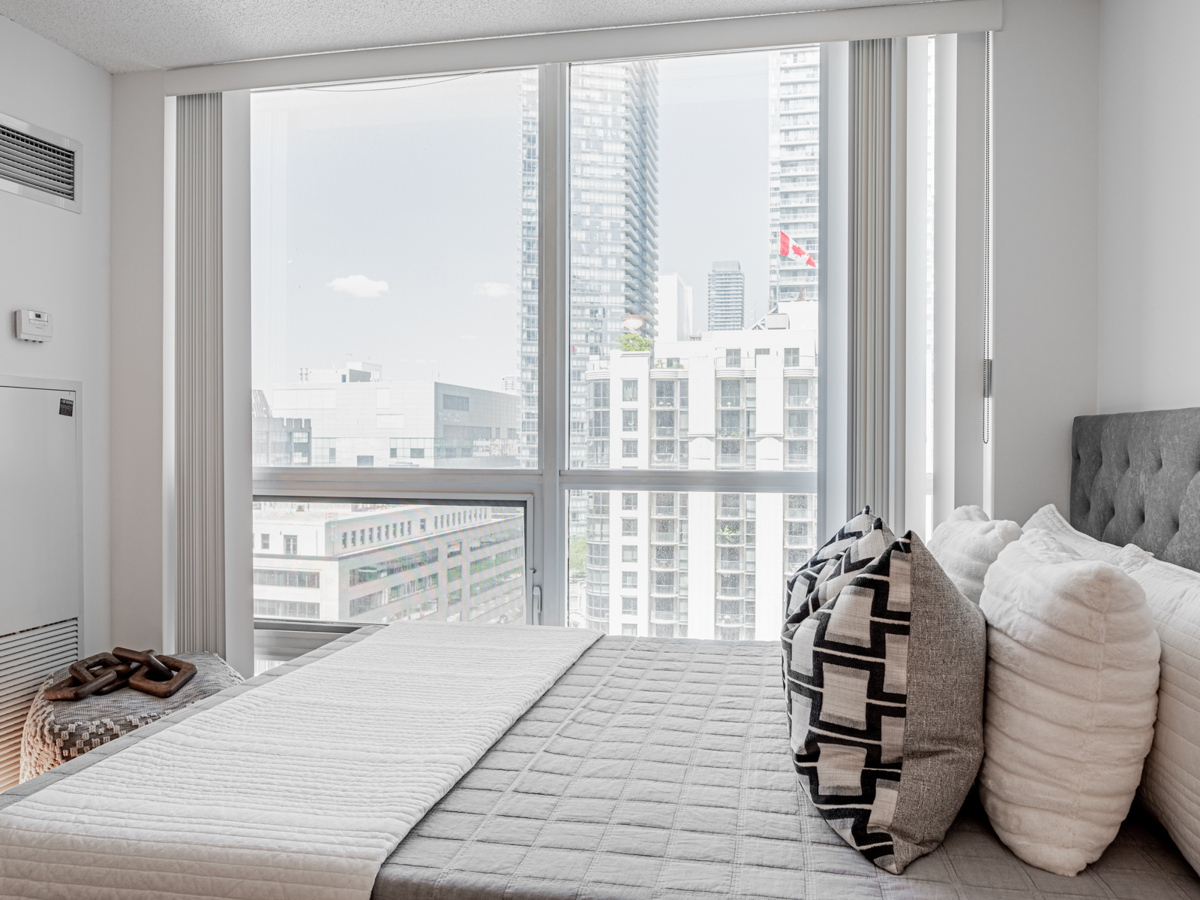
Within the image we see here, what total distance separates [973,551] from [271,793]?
4.47ft

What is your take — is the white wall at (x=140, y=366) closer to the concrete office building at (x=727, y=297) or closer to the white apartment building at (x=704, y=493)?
the white apartment building at (x=704, y=493)

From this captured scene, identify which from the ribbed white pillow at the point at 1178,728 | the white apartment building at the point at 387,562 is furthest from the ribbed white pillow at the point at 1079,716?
the white apartment building at the point at 387,562

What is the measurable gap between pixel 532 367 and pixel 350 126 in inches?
47.1

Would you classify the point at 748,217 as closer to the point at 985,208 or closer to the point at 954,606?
the point at 985,208

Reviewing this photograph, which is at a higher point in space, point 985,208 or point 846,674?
point 985,208

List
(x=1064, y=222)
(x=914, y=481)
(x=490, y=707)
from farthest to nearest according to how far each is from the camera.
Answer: (x=914, y=481) < (x=1064, y=222) < (x=490, y=707)

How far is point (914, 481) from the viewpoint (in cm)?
262

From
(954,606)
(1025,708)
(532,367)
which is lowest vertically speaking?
(1025,708)

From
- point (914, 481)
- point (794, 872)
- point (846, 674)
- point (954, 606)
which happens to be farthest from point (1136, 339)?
point (794, 872)

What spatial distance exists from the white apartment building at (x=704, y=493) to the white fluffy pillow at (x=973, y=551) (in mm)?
1033

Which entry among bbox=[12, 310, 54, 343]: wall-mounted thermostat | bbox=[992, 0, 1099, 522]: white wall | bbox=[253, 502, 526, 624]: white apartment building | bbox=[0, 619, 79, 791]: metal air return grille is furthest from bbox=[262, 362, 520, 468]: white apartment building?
bbox=[992, 0, 1099, 522]: white wall

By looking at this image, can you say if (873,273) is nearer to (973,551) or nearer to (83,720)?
(973,551)

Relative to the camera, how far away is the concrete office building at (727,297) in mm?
2830

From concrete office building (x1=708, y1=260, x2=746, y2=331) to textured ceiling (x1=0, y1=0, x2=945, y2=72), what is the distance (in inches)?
31.6
